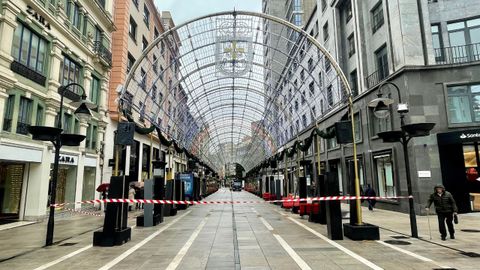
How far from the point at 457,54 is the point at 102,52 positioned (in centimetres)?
2404

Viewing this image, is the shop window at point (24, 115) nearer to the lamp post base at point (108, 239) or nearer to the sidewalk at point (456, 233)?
the lamp post base at point (108, 239)

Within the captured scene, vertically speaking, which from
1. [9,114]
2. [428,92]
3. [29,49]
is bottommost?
[9,114]

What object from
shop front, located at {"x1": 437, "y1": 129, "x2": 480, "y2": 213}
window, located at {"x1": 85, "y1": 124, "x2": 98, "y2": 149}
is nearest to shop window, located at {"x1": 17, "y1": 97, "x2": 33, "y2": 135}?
window, located at {"x1": 85, "y1": 124, "x2": 98, "y2": 149}

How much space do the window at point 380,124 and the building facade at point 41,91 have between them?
20.2 meters

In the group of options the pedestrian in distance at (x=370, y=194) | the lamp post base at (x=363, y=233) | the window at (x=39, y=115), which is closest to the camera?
the lamp post base at (x=363, y=233)

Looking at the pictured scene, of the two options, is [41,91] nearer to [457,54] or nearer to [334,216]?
[334,216]

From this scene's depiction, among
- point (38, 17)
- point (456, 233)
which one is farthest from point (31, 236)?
point (456, 233)

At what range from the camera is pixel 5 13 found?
45.4ft

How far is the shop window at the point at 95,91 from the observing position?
2269 cm

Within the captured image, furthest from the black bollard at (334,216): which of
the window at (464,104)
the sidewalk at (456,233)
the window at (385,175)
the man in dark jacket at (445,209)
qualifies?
the window at (464,104)

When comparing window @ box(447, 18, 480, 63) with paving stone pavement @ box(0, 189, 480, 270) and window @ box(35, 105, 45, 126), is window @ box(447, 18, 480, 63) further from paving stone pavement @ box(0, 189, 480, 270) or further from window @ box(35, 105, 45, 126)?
window @ box(35, 105, 45, 126)

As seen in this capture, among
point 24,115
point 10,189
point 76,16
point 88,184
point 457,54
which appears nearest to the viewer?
point 24,115

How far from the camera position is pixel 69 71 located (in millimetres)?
19672

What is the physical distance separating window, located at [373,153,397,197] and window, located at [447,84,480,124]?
170 inches
